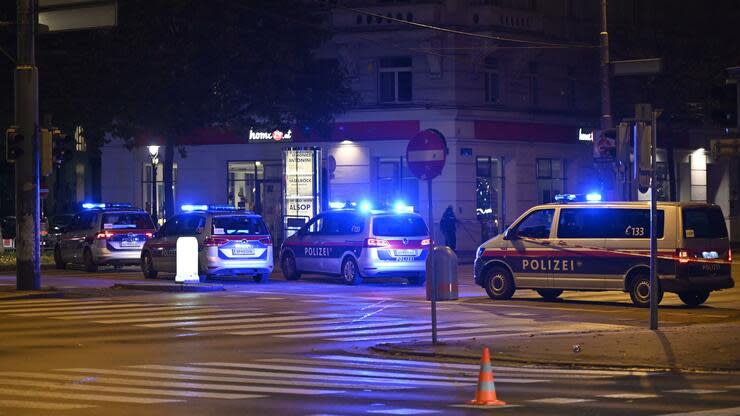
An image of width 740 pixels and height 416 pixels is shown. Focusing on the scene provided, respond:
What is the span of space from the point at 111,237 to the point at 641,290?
16860 mm

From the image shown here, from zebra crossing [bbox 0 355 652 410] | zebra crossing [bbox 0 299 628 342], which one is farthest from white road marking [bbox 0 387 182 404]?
zebra crossing [bbox 0 299 628 342]

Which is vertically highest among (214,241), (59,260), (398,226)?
(398,226)

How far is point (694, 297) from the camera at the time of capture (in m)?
25.0

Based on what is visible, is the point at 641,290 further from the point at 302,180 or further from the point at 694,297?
the point at 302,180

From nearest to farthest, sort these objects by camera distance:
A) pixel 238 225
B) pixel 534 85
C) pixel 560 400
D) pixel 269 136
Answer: pixel 560 400, pixel 238 225, pixel 534 85, pixel 269 136

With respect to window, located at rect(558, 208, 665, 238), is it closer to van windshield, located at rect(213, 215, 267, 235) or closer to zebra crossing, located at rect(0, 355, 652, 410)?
van windshield, located at rect(213, 215, 267, 235)

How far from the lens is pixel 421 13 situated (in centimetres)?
4678

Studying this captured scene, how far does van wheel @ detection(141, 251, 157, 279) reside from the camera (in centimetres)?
3341

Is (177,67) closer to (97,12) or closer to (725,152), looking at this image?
(97,12)

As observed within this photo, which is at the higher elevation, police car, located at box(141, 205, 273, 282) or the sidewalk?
police car, located at box(141, 205, 273, 282)

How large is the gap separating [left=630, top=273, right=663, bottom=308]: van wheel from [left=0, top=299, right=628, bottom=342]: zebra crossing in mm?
3655

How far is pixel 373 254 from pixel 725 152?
13.8 meters

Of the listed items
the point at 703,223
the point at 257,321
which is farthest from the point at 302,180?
the point at 257,321

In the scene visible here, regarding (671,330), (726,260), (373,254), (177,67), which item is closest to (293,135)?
(177,67)
